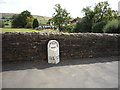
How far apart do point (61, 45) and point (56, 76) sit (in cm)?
220

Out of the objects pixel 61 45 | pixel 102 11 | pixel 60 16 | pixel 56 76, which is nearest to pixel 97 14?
pixel 102 11

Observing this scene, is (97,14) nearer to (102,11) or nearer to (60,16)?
(102,11)

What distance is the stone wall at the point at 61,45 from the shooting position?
5457 millimetres

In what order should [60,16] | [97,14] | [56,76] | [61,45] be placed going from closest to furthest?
1. [56,76]
2. [61,45]
3. [97,14]
4. [60,16]

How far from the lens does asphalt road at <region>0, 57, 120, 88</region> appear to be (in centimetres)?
342

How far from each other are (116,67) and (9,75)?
4.40m

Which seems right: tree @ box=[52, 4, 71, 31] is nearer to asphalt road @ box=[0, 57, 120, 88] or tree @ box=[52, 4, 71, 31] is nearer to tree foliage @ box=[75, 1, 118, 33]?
tree foliage @ box=[75, 1, 118, 33]

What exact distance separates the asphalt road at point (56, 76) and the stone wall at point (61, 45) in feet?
1.94

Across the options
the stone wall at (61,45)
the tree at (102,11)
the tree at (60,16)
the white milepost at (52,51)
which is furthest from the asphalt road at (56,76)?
the tree at (60,16)

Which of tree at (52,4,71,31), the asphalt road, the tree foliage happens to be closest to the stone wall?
the asphalt road

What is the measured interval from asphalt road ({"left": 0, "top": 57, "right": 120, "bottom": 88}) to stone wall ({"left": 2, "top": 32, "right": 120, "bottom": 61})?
591 mm

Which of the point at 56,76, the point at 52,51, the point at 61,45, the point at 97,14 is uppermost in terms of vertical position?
the point at 97,14

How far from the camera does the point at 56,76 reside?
13.2 ft

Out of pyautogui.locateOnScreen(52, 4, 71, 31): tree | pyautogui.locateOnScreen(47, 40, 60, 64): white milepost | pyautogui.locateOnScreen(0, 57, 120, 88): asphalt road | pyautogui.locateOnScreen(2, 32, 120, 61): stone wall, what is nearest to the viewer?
pyautogui.locateOnScreen(0, 57, 120, 88): asphalt road
